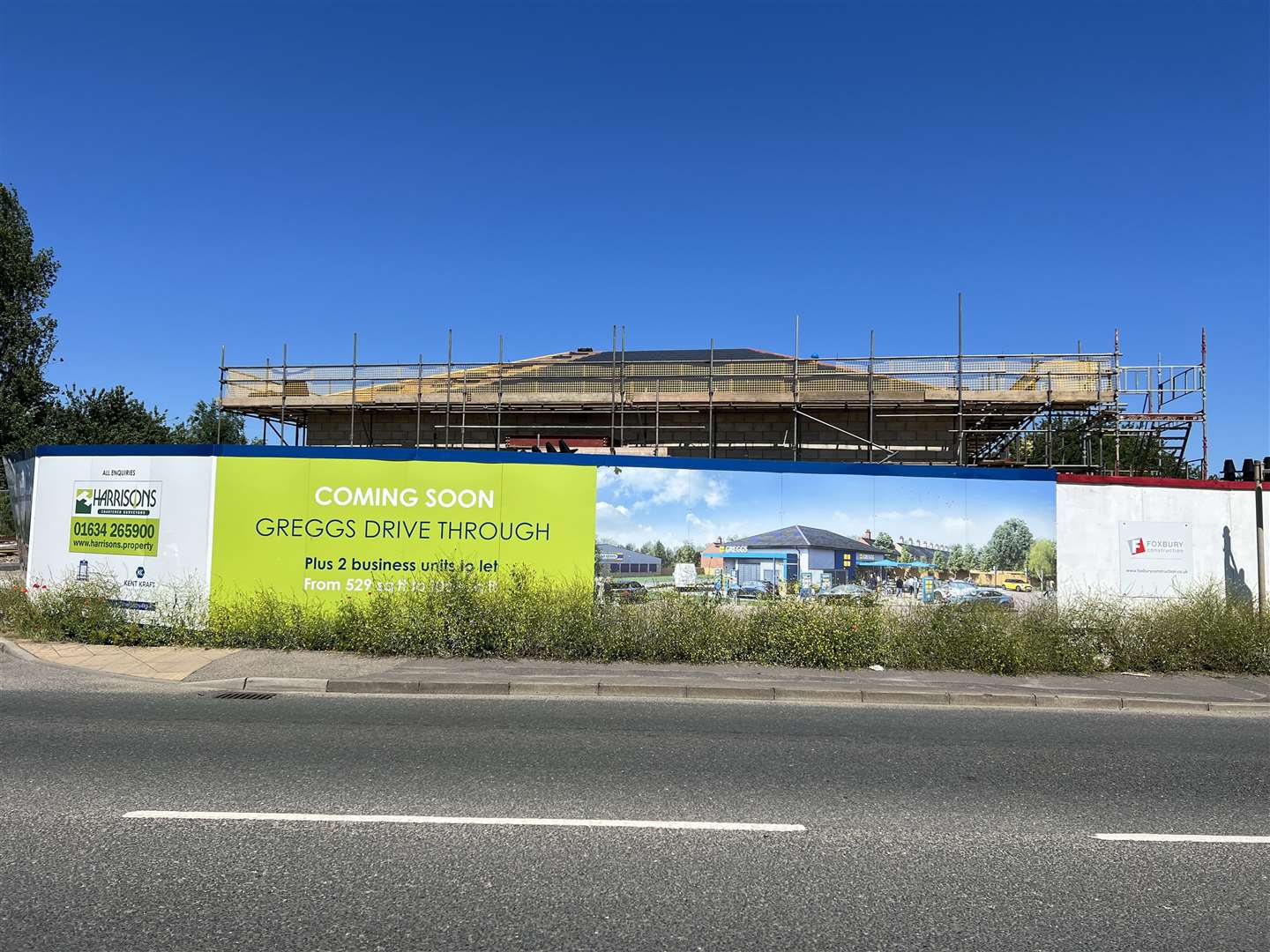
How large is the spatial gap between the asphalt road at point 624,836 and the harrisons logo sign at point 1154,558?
490 cm

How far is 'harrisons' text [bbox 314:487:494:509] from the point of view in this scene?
12516 mm

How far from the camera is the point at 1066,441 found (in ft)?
123

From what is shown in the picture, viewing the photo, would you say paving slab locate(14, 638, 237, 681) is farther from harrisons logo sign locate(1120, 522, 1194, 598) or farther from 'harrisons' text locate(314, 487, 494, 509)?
harrisons logo sign locate(1120, 522, 1194, 598)

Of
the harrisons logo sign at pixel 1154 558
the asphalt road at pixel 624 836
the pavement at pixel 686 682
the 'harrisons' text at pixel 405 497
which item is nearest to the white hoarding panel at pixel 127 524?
the pavement at pixel 686 682

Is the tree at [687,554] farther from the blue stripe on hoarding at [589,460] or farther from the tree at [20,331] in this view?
the tree at [20,331]

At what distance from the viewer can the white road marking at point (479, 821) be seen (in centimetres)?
505

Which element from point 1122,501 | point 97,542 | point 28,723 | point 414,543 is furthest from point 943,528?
point 97,542

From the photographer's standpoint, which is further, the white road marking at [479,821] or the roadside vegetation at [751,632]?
the roadside vegetation at [751,632]

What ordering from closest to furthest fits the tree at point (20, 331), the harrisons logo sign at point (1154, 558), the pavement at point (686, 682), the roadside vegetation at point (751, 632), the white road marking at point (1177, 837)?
1. the white road marking at point (1177, 837)
2. the pavement at point (686, 682)
3. the roadside vegetation at point (751, 632)
4. the harrisons logo sign at point (1154, 558)
5. the tree at point (20, 331)

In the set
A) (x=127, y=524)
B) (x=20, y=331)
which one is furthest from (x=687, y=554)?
(x=20, y=331)

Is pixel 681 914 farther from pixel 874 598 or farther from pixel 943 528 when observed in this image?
pixel 943 528

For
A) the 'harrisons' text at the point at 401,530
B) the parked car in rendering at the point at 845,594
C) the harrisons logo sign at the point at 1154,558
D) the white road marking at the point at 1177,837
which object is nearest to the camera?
the white road marking at the point at 1177,837

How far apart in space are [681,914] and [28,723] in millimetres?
6635

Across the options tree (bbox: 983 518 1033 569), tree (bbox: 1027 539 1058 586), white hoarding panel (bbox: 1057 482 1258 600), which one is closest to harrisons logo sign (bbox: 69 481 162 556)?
tree (bbox: 983 518 1033 569)
